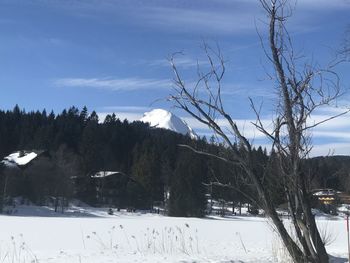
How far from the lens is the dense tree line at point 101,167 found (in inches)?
2844

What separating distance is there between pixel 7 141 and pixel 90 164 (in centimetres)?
2357

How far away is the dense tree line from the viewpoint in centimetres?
7225

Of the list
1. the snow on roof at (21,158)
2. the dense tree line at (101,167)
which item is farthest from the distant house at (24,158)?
the dense tree line at (101,167)

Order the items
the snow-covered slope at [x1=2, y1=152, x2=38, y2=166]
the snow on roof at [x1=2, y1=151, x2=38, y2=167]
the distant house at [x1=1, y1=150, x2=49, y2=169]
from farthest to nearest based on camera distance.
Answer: the snow-covered slope at [x1=2, y1=152, x2=38, y2=166] → the snow on roof at [x1=2, y1=151, x2=38, y2=167] → the distant house at [x1=1, y1=150, x2=49, y2=169]

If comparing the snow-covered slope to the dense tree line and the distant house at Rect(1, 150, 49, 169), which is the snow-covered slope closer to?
the distant house at Rect(1, 150, 49, 169)

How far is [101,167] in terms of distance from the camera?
99938 millimetres

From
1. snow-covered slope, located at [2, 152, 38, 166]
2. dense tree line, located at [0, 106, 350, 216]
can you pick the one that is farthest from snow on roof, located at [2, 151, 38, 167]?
dense tree line, located at [0, 106, 350, 216]

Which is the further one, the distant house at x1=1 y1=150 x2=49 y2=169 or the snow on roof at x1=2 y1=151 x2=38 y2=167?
the snow on roof at x1=2 y1=151 x2=38 y2=167

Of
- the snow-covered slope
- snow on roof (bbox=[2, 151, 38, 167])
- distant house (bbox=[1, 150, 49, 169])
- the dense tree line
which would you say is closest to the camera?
the dense tree line

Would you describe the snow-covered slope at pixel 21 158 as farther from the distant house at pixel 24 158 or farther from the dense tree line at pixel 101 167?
the dense tree line at pixel 101 167

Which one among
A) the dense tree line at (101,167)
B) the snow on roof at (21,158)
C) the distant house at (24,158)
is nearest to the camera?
the dense tree line at (101,167)

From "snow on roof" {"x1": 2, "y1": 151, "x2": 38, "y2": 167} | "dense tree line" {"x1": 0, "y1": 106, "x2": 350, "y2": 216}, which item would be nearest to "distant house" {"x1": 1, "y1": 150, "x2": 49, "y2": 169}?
"snow on roof" {"x1": 2, "y1": 151, "x2": 38, "y2": 167}

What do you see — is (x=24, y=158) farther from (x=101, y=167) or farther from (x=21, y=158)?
(x=101, y=167)

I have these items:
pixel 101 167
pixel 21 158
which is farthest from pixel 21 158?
pixel 101 167
